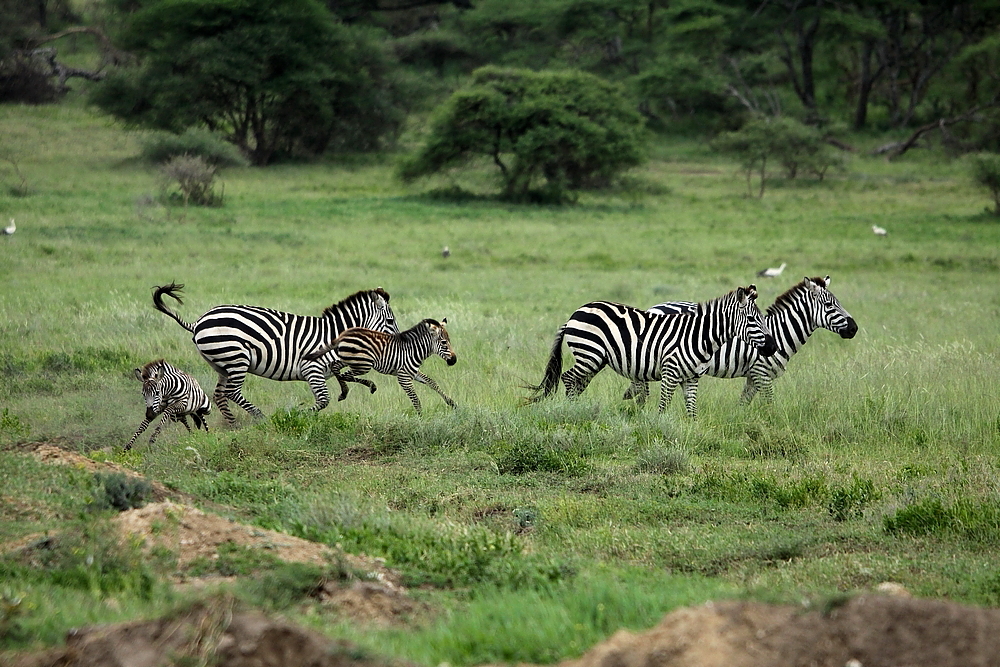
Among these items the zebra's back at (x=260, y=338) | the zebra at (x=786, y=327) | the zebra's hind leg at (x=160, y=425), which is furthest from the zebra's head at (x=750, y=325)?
the zebra's hind leg at (x=160, y=425)

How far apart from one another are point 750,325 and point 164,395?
542 centimetres

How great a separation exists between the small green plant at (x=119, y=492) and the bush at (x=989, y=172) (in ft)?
92.7

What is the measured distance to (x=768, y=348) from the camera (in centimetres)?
986

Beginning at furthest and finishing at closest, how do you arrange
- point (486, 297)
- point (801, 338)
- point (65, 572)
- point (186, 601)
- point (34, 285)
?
1. point (486, 297)
2. point (34, 285)
3. point (801, 338)
4. point (65, 572)
5. point (186, 601)

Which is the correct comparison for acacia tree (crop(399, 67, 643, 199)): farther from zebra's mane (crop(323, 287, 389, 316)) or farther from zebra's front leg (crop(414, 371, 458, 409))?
zebra's front leg (crop(414, 371, 458, 409))

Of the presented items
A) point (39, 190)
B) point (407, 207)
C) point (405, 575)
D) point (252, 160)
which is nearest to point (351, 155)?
point (252, 160)

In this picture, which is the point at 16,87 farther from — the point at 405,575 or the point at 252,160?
the point at 405,575

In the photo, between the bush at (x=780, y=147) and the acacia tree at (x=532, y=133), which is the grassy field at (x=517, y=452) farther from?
the bush at (x=780, y=147)

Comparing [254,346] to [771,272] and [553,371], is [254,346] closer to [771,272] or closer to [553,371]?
[553,371]

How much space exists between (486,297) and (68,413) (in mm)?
9120

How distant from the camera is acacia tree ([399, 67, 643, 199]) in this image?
109ft

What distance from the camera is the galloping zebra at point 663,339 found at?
9.61 meters

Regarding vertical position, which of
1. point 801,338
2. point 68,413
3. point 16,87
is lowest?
point 68,413

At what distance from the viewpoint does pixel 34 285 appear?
639 inches
